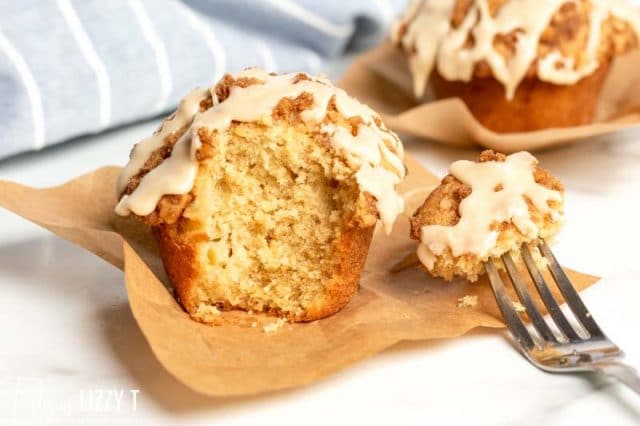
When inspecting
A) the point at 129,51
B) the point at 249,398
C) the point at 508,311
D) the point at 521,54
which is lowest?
the point at 129,51

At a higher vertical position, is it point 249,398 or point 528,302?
point 528,302

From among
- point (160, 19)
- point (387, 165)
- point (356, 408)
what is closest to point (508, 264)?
point (387, 165)

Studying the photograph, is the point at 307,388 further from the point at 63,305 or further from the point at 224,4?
the point at 224,4

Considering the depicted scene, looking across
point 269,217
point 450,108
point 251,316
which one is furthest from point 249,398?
point 450,108

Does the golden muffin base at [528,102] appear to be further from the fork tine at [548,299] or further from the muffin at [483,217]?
the fork tine at [548,299]

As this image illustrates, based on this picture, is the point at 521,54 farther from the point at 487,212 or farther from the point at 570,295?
the point at 570,295

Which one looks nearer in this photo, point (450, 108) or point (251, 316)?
point (251, 316)

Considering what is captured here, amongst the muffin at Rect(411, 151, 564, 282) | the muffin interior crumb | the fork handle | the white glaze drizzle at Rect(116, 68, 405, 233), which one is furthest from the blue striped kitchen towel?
the fork handle
